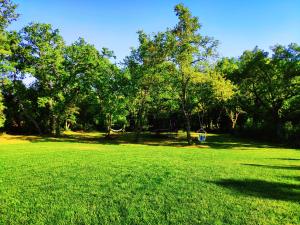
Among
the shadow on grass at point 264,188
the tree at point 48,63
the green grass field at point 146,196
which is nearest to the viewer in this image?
the green grass field at point 146,196

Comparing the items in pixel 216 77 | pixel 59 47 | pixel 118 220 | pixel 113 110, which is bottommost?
pixel 118 220

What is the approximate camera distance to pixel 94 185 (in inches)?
335

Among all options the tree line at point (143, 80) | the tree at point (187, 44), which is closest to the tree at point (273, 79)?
the tree line at point (143, 80)

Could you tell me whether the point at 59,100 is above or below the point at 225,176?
above

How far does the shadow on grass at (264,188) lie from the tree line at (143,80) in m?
18.0

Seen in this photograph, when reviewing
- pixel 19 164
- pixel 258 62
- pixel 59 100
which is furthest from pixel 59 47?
pixel 19 164

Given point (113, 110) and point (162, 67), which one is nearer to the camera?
point (162, 67)

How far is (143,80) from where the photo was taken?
30.2 meters

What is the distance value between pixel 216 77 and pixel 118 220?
896 inches

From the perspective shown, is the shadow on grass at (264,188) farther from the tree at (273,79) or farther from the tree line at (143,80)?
the tree at (273,79)

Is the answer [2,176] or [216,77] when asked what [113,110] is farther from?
[2,176]

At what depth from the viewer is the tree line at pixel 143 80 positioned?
27266 millimetres

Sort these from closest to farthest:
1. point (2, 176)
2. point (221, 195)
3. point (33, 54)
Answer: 1. point (221, 195)
2. point (2, 176)
3. point (33, 54)

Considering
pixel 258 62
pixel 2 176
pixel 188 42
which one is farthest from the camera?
pixel 258 62
